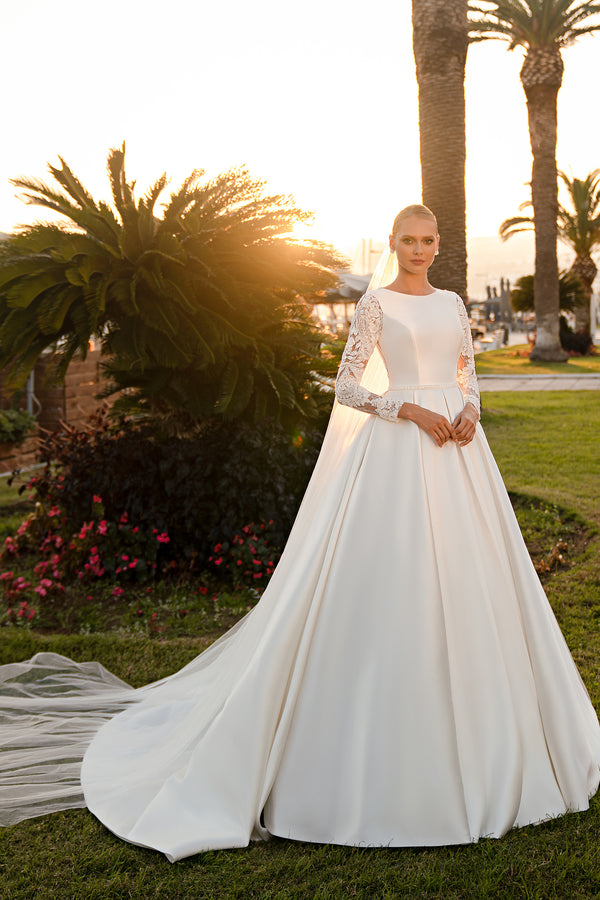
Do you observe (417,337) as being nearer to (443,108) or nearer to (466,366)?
(466,366)

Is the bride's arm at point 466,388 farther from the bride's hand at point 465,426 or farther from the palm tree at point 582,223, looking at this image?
the palm tree at point 582,223

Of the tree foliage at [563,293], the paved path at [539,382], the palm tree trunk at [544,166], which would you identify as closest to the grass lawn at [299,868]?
the paved path at [539,382]

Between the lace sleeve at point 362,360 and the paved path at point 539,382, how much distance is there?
14.3 meters

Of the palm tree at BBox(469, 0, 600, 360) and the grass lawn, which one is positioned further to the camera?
the palm tree at BBox(469, 0, 600, 360)

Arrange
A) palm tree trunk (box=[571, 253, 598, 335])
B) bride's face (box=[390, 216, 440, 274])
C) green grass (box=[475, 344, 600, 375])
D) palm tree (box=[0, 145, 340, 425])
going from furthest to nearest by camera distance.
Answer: palm tree trunk (box=[571, 253, 598, 335]) → green grass (box=[475, 344, 600, 375]) → palm tree (box=[0, 145, 340, 425]) → bride's face (box=[390, 216, 440, 274])

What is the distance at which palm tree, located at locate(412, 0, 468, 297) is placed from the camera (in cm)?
802

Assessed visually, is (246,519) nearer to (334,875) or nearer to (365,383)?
(365,383)

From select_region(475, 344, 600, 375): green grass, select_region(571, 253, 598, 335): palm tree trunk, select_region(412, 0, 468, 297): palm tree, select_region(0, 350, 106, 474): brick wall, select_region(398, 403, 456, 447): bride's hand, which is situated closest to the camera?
select_region(398, 403, 456, 447): bride's hand

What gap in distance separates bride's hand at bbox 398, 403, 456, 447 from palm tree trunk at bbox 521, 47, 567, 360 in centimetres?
2077

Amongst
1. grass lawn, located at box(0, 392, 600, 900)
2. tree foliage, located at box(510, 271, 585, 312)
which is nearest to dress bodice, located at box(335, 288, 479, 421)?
grass lawn, located at box(0, 392, 600, 900)

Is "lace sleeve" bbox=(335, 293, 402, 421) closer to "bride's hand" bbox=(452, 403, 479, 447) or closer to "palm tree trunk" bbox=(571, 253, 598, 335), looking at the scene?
"bride's hand" bbox=(452, 403, 479, 447)

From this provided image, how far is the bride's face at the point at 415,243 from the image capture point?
3057 mm

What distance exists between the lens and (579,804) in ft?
9.16

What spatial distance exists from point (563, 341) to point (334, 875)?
26678 mm
